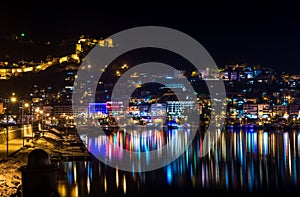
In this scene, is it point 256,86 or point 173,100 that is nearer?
point 173,100

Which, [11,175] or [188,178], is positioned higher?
[11,175]

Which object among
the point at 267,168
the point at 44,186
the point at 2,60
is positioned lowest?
the point at 267,168

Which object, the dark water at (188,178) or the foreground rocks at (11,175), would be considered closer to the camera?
the foreground rocks at (11,175)

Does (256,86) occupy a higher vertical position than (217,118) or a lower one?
higher

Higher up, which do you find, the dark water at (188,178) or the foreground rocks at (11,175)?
the foreground rocks at (11,175)

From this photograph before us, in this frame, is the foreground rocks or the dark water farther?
the dark water

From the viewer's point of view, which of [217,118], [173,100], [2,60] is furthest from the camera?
[173,100]

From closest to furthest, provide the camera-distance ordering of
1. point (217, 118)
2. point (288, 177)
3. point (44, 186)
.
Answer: point (44, 186), point (288, 177), point (217, 118)

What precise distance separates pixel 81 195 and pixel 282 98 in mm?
109109

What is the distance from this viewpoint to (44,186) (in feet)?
23.2

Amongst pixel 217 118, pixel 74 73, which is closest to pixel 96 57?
pixel 74 73

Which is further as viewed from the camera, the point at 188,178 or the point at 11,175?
the point at 188,178

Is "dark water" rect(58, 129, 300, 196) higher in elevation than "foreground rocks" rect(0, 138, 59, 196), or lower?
lower

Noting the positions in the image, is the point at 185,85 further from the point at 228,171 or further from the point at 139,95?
the point at 228,171
